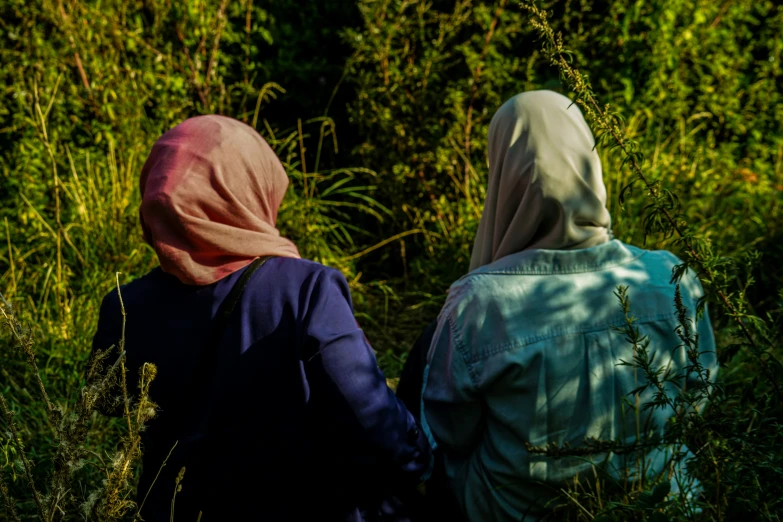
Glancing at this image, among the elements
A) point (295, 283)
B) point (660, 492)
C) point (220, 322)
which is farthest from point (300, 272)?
point (660, 492)

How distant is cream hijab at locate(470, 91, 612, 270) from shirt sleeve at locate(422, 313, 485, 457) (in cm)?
40

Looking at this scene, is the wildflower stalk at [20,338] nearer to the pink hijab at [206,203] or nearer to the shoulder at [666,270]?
the pink hijab at [206,203]

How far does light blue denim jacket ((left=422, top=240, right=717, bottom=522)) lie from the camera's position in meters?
2.15

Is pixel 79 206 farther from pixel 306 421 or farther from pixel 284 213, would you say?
pixel 306 421

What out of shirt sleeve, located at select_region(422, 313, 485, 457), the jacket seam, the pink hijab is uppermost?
the pink hijab

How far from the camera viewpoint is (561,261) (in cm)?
223

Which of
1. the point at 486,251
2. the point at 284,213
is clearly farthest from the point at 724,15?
the point at 486,251

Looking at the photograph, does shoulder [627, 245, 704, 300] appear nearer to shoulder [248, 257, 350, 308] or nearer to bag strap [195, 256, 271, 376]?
shoulder [248, 257, 350, 308]

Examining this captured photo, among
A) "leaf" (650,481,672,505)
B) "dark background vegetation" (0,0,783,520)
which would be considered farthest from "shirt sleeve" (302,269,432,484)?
"dark background vegetation" (0,0,783,520)

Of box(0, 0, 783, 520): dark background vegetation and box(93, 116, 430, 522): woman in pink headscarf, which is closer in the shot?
box(93, 116, 430, 522): woman in pink headscarf

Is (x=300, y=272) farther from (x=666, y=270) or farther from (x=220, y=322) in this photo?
(x=666, y=270)

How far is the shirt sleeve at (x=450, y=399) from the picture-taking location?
2180 millimetres

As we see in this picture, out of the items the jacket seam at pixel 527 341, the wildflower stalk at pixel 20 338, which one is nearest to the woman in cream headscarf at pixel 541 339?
the jacket seam at pixel 527 341

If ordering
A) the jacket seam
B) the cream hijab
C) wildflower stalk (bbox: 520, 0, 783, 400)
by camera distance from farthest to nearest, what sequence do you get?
the cream hijab → the jacket seam → wildflower stalk (bbox: 520, 0, 783, 400)
